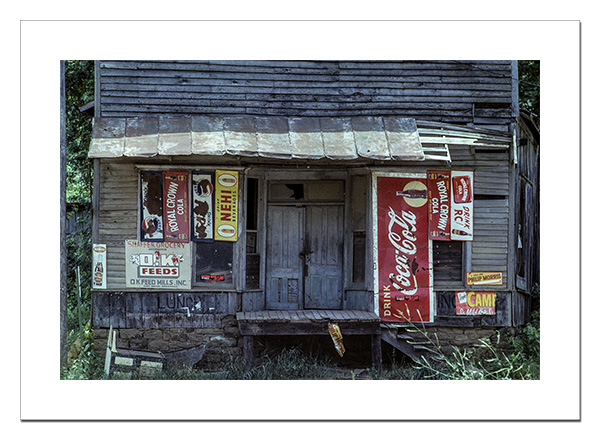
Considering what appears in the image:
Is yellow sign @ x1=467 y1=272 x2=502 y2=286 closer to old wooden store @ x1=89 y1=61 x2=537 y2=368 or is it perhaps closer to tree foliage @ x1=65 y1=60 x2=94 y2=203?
old wooden store @ x1=89 y1=61 x2=537 y2=368

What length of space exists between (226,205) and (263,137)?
1221mm

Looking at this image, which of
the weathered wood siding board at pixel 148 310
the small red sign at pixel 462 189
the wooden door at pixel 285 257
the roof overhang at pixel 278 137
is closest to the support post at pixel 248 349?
the weathered wood siding board at pixel 148 310

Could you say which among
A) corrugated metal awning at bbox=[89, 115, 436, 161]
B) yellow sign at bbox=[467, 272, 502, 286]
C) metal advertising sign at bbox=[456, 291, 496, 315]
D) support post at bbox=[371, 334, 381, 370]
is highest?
corrugated metal awning at bbox=[89, 115, 436, 161]

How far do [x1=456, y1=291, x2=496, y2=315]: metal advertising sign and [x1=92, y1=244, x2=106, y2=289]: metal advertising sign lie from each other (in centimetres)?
525

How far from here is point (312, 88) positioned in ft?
33.4

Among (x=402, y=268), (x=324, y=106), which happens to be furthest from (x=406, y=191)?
(x=324, y=106)

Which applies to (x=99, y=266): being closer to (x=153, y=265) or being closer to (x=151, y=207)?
(x=153, y=265)

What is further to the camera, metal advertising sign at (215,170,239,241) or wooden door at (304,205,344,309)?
wooden door at (304,205,344,309)

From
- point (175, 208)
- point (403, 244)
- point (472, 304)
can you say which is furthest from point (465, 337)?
point (175, 208)

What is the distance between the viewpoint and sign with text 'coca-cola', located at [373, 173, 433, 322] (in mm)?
10039

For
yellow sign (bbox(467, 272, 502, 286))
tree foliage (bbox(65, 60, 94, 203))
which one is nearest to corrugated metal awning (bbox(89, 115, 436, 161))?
yellow sign (bbox(467, 272, 502, 286))
